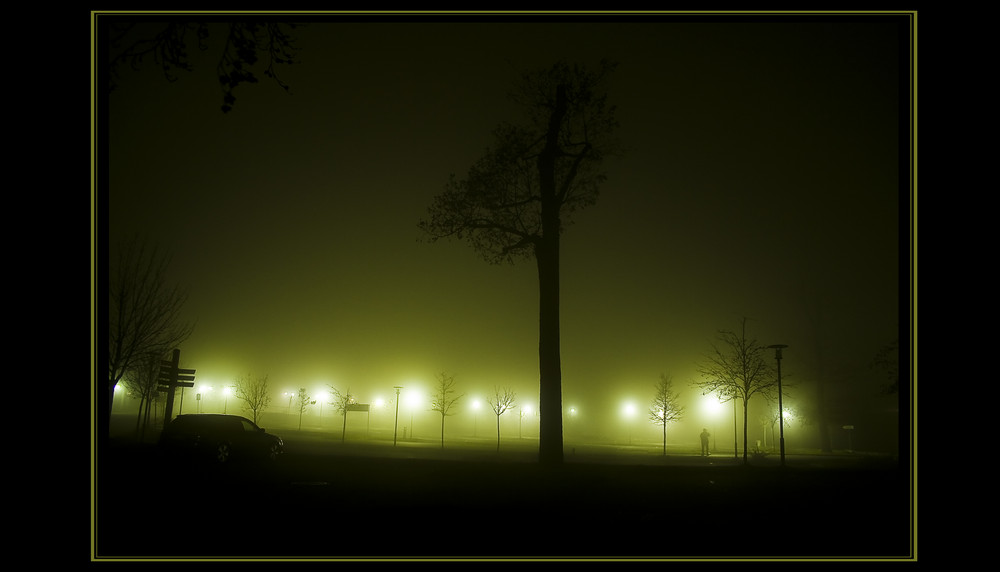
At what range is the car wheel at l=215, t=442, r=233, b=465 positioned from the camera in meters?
15.5

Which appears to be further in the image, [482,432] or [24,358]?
[482,432]

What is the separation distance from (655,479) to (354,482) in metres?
6.67

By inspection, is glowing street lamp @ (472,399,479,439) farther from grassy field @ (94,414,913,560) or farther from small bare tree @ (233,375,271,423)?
grassy field @ (94,414,913,560)

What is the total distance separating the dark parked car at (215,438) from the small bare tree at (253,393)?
2955 centimetres

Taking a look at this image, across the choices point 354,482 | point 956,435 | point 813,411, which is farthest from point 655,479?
point 813,411

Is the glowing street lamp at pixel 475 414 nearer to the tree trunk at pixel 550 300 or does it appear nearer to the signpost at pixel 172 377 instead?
the signpost at pixel 172 377

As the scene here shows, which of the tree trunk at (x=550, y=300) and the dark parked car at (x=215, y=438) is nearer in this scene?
the tree trunk at (x=550, y=300)

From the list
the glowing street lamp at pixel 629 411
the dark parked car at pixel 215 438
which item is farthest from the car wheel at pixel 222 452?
the glowing street lamp at pixel 629 411

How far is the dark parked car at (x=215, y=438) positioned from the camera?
15195mm

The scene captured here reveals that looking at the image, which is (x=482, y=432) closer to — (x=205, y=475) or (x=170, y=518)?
(x=205, y=475)

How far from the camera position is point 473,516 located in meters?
8.17

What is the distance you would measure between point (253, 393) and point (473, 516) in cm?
4253

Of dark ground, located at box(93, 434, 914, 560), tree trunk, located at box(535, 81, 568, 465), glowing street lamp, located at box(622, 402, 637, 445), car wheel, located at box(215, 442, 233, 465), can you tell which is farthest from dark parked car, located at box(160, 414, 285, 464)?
glowing street lamp, located at box(622, 402, 637, 445)

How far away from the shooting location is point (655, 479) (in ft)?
42.7
